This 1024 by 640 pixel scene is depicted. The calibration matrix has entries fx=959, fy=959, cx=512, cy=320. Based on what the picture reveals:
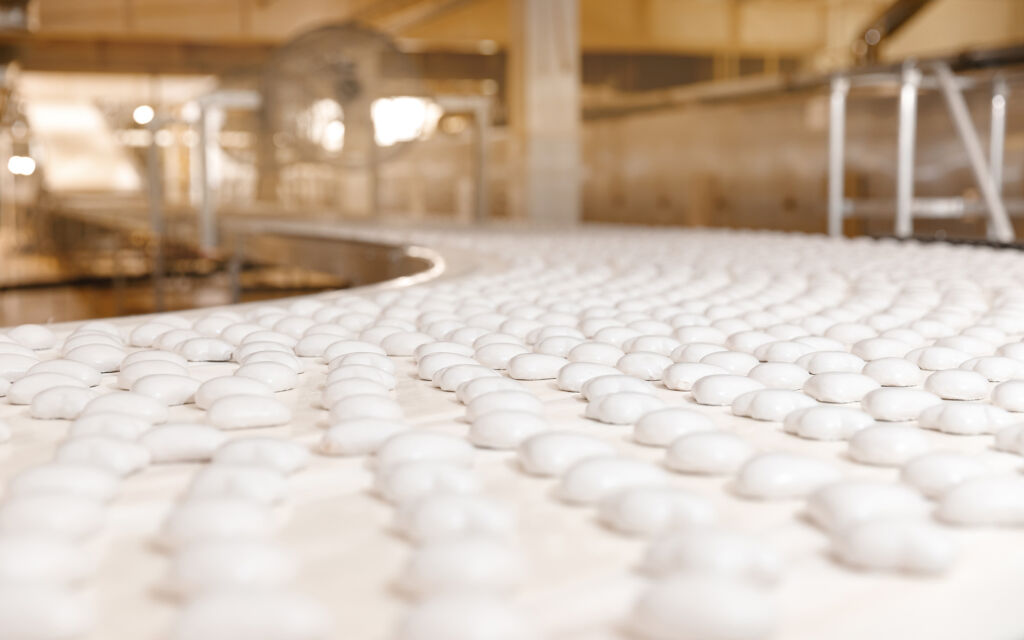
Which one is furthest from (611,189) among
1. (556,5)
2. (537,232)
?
(537,232)

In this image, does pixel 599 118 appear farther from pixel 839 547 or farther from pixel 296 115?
pixel 839 547

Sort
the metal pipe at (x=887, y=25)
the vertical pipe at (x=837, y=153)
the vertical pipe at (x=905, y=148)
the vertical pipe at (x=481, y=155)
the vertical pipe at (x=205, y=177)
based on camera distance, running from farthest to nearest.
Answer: the vertical pipe at (x=481, y=155) < the metal pipe at (x=887, y=25) < the vertical pipe at (x=205, y=177) < the vertical pipe at (x=837, y=153) < the vertical pipe at (x=905, y=148)

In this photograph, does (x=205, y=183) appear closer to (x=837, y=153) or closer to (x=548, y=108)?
(x=548, y=108)

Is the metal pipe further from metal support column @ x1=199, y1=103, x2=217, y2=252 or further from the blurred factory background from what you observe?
metal support column @ x1=199, y1=103, x2=217, y2=252

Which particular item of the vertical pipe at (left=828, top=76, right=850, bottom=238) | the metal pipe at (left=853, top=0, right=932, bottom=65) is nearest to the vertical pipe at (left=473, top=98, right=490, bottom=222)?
the vertical pipe at (left=828, top=76, right=850, bottom=238)

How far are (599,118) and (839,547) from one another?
19.4ft

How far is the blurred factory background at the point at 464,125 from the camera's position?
134 inches

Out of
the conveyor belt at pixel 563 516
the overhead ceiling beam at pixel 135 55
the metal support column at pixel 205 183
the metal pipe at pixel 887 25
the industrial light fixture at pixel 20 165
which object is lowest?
the conveyor belt at pixel 563 516

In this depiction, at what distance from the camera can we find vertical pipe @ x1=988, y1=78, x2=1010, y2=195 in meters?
3.34

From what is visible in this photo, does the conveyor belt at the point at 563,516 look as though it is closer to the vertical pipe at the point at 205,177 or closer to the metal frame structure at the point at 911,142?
the metal frame structure at the point at 911,142

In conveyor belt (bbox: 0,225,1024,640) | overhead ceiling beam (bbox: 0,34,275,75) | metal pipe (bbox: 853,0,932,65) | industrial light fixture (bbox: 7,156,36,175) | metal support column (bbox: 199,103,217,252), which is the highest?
overhead ceiling beam (bbox: 0,34,275,75)

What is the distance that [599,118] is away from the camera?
20.5 feet

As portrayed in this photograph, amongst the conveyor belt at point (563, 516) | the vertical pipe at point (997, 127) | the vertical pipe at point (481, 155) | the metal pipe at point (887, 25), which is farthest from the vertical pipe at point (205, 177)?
the metal pipe at point (887, 25)

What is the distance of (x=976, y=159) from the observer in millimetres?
3002
